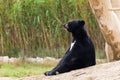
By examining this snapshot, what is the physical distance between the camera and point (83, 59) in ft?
23.5

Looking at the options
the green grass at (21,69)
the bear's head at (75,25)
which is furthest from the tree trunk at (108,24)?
the green grass at (21,69)

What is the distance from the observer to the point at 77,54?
7.11 metres

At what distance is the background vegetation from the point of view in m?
13.1

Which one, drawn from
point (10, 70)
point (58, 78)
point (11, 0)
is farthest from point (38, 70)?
point (58, 78)

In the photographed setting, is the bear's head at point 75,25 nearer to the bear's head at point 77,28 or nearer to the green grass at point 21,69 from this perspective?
the bear's head at point 77,28

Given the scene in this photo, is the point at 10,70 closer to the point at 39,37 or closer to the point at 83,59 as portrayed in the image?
the point at 39,37

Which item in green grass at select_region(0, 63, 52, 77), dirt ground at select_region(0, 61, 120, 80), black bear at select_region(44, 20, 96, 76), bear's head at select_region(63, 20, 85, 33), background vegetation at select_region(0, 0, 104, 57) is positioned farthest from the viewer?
background vegetation at select_region(0, 0, 104, 57)

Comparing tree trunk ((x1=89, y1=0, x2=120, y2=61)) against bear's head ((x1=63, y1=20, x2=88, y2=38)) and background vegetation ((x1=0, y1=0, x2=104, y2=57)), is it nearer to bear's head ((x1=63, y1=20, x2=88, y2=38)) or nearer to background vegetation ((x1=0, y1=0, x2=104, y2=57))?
bear's head ((x1=63, y1=20, x2=88, y2=38))

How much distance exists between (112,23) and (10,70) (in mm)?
4935

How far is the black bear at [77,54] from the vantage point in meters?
7.06

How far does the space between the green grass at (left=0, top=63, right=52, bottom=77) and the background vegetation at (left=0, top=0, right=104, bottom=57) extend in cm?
51

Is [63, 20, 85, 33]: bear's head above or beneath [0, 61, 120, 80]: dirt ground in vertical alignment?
above

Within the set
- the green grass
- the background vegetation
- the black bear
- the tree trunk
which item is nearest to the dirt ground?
the black bear

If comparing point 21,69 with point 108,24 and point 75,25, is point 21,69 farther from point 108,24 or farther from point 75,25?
point 75,25
